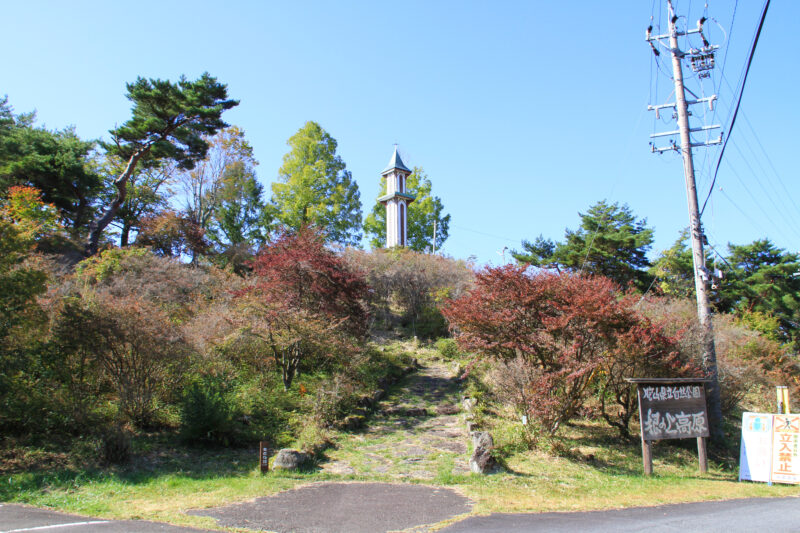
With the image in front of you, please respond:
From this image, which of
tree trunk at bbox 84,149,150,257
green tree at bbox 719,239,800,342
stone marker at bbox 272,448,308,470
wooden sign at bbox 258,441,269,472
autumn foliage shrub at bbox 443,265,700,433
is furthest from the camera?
green tree at bbox 719,239,800,342

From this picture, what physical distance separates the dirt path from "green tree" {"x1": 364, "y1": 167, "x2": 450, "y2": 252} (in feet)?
63.5

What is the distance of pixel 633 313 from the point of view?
9.93 m

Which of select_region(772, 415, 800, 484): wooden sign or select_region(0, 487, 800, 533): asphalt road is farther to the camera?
select_region(772, 415, 800, 484): wooden sign

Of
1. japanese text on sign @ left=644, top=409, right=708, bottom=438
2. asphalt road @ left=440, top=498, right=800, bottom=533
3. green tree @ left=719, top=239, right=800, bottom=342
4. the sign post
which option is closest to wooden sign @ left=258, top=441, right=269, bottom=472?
asphalt road @ left=440, top=498, right=800, bottom=533

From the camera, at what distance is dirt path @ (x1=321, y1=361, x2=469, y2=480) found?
8.45 metres

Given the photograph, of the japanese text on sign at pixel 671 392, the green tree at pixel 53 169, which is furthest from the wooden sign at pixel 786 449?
the green tree at pixel 53 169

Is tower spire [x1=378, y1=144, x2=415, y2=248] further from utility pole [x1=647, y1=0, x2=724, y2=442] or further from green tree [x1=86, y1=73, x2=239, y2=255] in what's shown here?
utility pole [x1=647, y1=0, x2=724, y2=442]

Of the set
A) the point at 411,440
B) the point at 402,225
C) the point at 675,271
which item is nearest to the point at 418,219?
the point at 402,225

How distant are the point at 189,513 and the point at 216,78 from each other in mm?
17670

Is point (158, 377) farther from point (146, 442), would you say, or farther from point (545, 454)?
point (545, 454)

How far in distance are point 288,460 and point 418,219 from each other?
84.1 feet

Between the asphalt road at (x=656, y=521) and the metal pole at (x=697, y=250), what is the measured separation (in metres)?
4.82

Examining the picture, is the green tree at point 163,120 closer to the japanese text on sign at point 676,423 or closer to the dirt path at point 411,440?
the dirt path at point 411,440

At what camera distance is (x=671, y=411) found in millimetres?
9211
